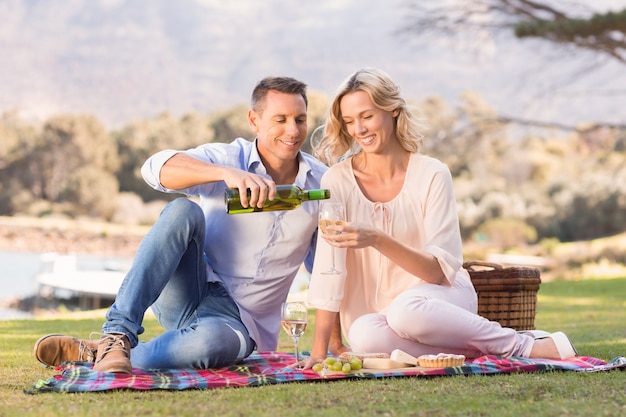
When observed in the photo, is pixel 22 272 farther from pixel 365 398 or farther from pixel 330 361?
pixel 365 398

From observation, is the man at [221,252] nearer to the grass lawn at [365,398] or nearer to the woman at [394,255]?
the woman at [394,255]

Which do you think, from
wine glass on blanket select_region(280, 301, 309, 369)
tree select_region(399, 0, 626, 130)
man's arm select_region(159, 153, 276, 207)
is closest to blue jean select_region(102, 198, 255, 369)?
man's arm select_region(159, 153, 276, 207)

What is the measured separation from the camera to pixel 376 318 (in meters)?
3.59

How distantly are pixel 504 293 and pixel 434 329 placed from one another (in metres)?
0.99

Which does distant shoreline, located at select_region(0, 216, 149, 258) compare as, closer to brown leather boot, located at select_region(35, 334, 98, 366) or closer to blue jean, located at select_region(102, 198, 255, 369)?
brown leather boot, located at select_region(35, 334, 98, 366)

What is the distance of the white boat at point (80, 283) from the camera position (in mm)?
20266

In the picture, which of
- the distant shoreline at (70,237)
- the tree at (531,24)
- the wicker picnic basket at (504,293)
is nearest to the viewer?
the wicker picnic basket at (504,293)

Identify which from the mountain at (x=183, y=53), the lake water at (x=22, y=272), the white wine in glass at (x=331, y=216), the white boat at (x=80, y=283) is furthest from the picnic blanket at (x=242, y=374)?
the mountain at (x=183, y=53)

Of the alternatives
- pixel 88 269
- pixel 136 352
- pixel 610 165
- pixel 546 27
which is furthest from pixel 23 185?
pixel 136 352

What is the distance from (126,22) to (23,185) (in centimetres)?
5800

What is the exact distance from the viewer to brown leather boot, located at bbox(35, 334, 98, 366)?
11.7ft

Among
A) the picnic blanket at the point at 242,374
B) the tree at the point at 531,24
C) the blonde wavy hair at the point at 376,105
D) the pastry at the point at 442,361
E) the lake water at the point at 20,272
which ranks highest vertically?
the tree at the point at 531,24

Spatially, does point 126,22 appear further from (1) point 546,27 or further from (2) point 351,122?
(2) point 351,122

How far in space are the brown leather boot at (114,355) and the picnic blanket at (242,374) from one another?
3 cm
